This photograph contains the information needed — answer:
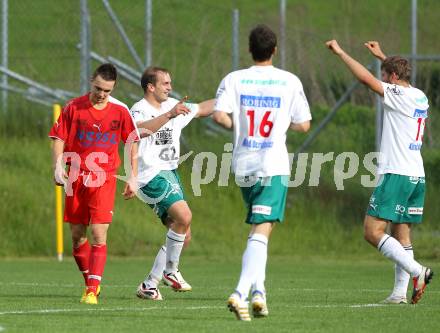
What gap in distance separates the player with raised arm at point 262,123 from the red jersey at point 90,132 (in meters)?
1.94

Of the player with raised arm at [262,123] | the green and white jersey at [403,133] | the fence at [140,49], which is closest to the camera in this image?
the player with raised arm at [262,123]

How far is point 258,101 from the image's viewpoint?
9.38 m

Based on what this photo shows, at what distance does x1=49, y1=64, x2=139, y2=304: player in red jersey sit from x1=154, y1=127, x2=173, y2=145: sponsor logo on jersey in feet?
2.57

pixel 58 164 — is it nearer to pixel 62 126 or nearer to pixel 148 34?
pixel 62 126

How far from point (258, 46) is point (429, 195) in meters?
9.72

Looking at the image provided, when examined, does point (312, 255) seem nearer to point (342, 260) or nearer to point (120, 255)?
point (342, 260)

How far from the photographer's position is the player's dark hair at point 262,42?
9.30 m

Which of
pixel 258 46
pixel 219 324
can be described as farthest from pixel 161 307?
pixel 258 46

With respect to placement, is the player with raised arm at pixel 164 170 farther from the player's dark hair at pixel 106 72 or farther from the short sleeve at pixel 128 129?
the player's dark hair at pixel 106 72

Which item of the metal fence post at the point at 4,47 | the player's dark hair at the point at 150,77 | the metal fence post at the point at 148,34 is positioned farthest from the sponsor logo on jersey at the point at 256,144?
the metal fence post at the point at 4,47

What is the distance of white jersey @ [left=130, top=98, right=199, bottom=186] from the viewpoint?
39.2ft

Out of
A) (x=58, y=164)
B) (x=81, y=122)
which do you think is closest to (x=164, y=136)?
(x=81, y=122)

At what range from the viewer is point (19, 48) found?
782 inches

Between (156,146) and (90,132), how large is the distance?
1047 mm
